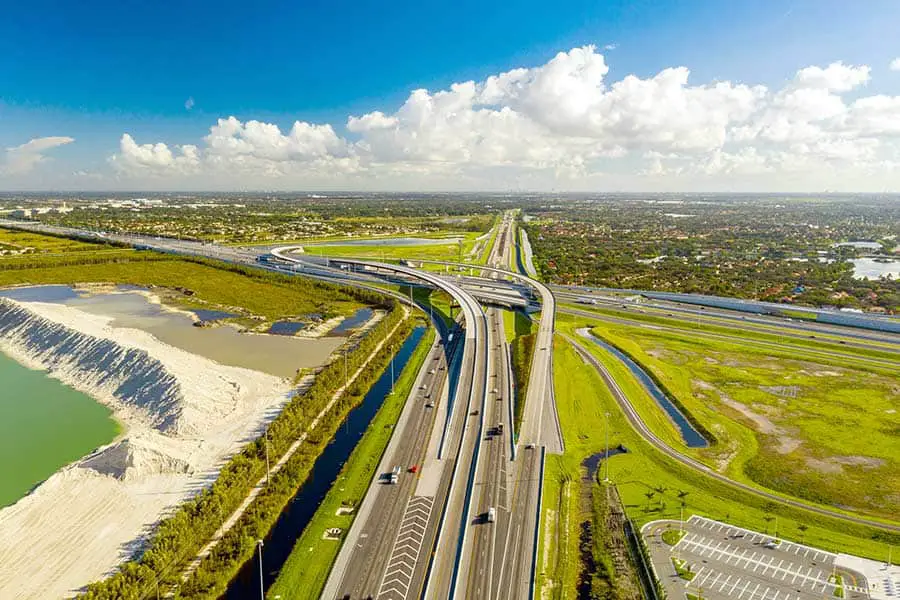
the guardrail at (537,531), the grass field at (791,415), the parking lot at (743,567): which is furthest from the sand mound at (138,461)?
the grass field at (791,415)

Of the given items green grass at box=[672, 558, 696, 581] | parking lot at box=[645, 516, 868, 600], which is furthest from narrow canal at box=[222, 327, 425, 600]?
green grass at box=[672, 558, 696, 581]

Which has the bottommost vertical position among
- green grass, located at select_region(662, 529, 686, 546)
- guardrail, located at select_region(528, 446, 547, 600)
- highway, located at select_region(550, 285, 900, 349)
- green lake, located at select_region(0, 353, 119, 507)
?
green grass, located at select_region(662, 529, 686, 546)

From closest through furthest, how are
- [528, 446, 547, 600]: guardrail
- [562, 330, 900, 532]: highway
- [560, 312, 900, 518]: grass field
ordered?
[528, 446, 547, 600]: guardrail, [562, 330, 900, 532]: highway, [560, 312, 900, 518]: grass field

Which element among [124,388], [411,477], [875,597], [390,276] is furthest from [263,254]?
[875,597]

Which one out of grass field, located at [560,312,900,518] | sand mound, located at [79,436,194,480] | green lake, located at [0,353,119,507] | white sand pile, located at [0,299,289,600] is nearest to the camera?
white sand pile, located at [0,299,289,600]

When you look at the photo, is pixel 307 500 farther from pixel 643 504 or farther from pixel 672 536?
pixel 672 536

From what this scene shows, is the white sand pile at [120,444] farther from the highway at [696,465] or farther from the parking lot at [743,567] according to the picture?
the highway at [696,465]

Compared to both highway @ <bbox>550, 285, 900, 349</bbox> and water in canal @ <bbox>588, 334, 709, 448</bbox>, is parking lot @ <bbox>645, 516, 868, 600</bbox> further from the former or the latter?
highway @ <bbox>550, 285, 900, 349</bbox>
